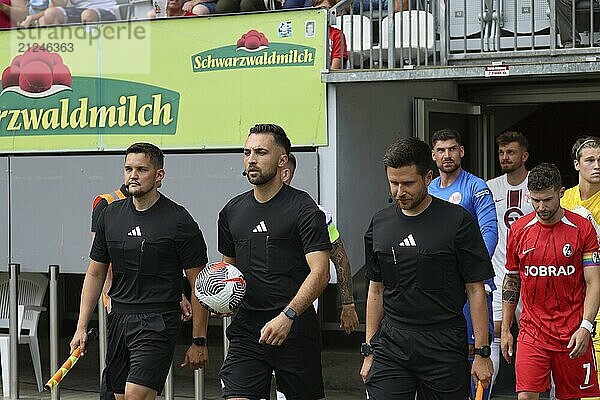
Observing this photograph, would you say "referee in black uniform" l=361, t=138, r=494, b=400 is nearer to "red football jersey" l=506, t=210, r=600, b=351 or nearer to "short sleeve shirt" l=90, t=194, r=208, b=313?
"red football jersey" l=506, t=210, r=600, b=351

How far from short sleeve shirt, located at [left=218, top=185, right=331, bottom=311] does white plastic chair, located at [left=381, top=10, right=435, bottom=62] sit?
124 inches

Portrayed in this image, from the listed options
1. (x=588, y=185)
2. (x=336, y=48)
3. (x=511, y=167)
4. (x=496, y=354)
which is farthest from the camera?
(x=336, y=48)

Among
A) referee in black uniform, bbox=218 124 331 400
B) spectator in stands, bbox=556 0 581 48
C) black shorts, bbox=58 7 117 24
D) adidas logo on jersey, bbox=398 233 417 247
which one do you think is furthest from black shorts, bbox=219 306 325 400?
black shorts, bbox=58 7 117 24

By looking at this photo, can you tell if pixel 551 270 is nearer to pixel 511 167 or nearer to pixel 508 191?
pixel 511 167

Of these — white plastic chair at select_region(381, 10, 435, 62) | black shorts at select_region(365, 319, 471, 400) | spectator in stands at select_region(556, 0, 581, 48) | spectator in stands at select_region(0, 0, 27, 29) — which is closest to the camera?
black shorts at select_region(365, 319, 471, 400)

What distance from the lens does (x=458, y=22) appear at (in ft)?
35.0

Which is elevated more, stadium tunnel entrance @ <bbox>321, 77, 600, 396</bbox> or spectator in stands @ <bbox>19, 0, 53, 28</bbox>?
spectator in stands @ <bbox>19, 0, 53, 28</bbox>

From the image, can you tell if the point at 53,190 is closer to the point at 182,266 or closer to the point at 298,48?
the point at 298,48

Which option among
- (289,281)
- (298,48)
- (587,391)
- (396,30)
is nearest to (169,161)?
(298,48)

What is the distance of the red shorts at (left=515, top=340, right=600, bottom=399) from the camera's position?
23.0ft

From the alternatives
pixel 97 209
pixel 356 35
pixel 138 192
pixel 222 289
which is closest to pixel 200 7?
pixel 356 35

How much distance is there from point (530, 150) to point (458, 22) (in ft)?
6.74

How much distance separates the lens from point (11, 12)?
10992 mm

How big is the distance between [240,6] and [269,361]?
4.40 m
